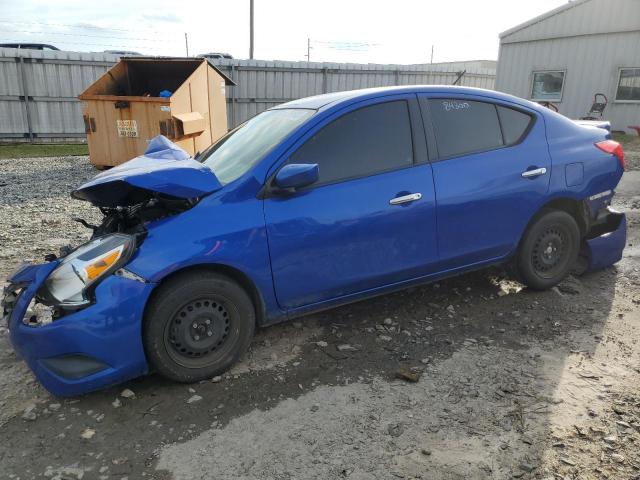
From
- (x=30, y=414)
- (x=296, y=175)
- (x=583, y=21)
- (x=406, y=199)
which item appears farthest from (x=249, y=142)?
(x=583, y=21)

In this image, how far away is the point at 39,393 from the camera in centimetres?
301

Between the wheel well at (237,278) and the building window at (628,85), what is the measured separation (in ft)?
54.7

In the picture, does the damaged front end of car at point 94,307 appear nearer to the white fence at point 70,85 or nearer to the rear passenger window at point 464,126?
the rear passenger window at point 464,126

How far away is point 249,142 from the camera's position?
12.0 ft

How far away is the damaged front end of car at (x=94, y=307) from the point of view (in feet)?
8.89

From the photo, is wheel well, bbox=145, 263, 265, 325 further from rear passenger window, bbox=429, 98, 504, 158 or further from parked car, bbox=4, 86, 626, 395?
rear passenger window, bbox=429, 98, 504, 158

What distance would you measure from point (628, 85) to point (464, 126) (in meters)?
15.2

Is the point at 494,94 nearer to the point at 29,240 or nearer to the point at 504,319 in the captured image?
the point at 504,319

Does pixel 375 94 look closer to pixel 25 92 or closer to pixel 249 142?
pixel 249 142

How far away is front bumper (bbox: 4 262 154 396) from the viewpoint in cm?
269

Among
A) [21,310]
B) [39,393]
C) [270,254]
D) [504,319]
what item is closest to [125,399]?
[39,393]

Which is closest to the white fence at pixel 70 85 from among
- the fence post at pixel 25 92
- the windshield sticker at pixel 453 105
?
the fence post at pixel 25 92

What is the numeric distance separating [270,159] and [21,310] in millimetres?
1673

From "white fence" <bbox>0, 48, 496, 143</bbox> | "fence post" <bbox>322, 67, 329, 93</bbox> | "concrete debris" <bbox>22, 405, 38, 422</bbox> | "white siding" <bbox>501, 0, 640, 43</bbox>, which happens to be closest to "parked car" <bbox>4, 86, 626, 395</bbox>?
"concrete debris" <bbox>22, 405, 38, 422</bbox>
